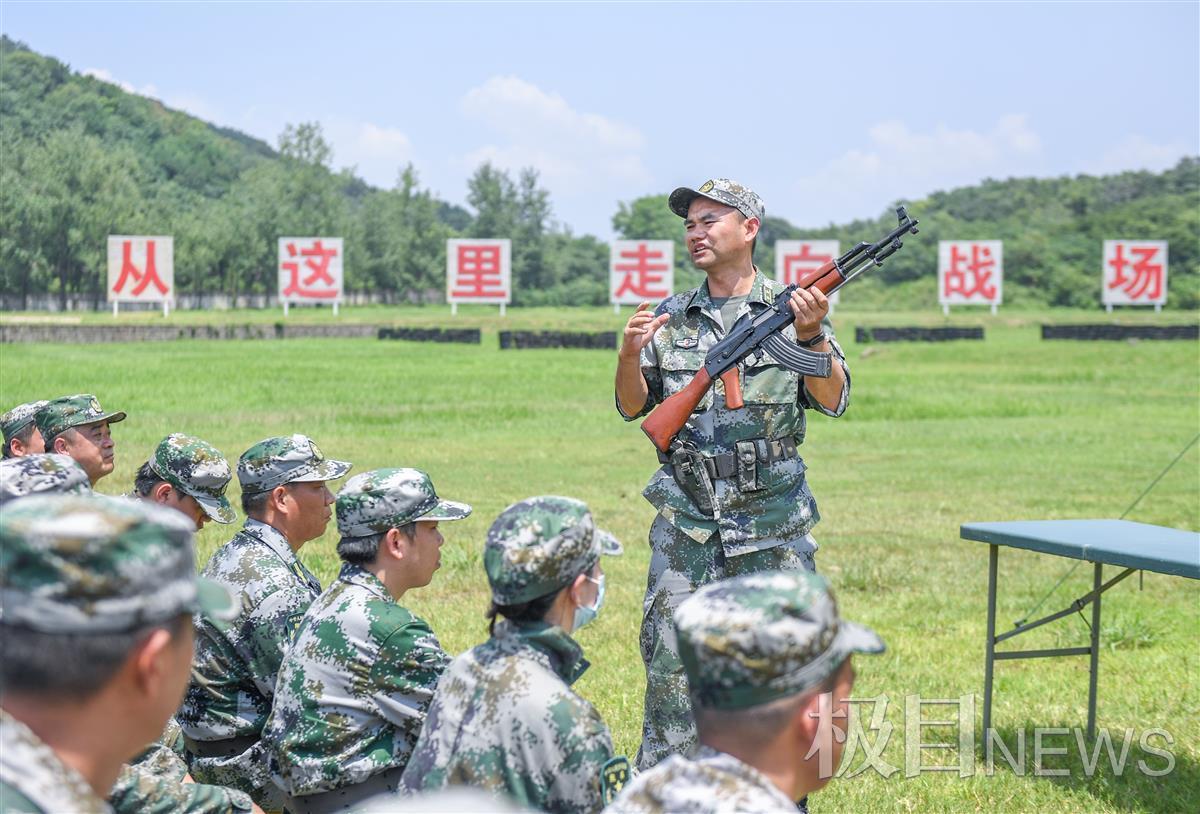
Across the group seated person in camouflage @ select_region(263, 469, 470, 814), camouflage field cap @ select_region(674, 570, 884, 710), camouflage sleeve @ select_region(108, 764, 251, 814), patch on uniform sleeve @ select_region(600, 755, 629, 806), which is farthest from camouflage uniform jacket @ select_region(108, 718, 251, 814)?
camouflage field cap @ select_region(674, 570, 884, 710)

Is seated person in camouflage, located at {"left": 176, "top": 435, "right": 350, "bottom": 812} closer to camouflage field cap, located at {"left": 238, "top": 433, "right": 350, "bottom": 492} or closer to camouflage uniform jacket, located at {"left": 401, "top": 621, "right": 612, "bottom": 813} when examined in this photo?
camouflage field cap, located at {"left": 238, "top": 433, "right": 350, "bottom": 492}

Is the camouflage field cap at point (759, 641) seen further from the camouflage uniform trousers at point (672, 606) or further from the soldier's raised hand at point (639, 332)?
the soldier's raised hand at point (639, 332)

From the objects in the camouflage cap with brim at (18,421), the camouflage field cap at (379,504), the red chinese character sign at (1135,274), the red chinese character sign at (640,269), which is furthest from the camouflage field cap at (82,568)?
the red chinese character sign at (1135,274)

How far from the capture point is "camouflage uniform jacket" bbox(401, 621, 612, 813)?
9.93 feet

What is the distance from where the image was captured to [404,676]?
394 cm

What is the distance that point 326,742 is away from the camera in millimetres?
3943

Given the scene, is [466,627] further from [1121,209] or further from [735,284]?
[1121,209]

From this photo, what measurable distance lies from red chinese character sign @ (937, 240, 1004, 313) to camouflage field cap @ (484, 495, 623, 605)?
51163mm

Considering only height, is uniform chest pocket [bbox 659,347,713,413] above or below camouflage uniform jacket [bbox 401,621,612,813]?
above

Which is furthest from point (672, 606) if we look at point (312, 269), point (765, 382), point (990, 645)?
point (312, 269)

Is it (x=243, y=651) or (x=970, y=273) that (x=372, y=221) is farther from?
(x=243, y=651)

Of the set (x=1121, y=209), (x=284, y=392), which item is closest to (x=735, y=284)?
(x=284, y=392)

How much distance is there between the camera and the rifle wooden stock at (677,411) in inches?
200

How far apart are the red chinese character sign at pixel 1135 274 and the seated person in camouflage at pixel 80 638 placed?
5416 centimetres
